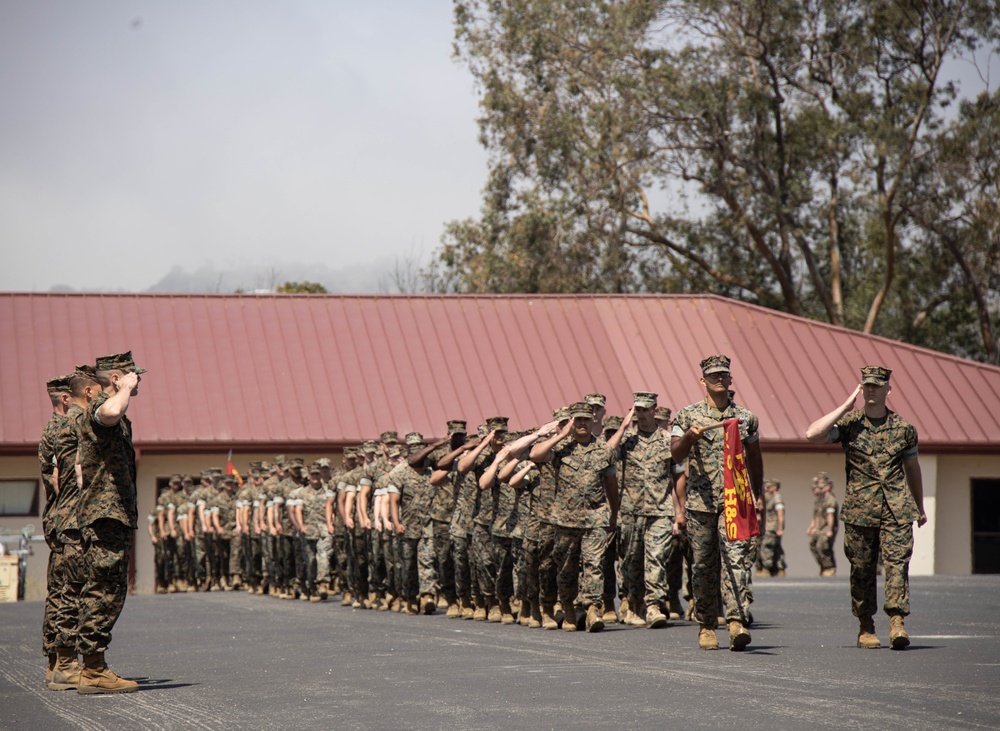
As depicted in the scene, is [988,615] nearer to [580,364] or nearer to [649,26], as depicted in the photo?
[580,364]

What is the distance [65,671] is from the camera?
32.1 feet

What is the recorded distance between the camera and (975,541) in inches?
1302

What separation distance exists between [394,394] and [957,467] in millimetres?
13194

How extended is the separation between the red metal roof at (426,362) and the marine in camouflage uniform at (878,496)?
20321 mm

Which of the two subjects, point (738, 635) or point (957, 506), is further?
point (957, 506)

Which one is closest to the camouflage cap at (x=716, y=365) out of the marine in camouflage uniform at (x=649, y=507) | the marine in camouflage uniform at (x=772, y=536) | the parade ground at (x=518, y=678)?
the parade ground at (x=518, y=678)

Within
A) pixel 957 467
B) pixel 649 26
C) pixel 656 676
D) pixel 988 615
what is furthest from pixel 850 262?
pixel 656 676

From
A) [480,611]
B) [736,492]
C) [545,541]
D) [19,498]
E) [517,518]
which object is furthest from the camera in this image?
[19,498]

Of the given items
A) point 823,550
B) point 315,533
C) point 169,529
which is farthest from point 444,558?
point 823,550

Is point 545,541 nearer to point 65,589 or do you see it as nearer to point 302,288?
point 65,589

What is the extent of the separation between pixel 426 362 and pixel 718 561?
75.0ft

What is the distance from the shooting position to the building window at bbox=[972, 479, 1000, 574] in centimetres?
3303

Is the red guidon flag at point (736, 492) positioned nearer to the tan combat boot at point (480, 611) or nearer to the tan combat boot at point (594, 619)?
the tan combat boot at point (594, 619)

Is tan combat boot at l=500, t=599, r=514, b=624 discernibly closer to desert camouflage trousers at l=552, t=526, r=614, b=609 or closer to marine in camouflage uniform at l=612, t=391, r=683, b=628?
marine in camouflage uniform at l=612, t=391, r=683, b=628
